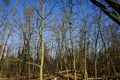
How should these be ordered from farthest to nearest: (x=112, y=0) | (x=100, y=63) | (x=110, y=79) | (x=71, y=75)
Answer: (x=100, y=63) → (x=71, y=75) → (x=110, y=79) → (x=112, y=0)

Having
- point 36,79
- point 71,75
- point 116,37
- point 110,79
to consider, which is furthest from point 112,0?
point 116,37

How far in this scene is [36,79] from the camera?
35.2 metres

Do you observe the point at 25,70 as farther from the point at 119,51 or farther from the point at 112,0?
the point at 112,0

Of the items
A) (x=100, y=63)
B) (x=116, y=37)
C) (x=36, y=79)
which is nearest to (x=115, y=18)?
(x=36, y=79)

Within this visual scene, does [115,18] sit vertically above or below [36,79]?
above

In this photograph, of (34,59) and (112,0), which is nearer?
(112,0)

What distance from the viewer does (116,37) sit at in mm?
44188

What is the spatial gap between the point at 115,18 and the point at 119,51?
127ft

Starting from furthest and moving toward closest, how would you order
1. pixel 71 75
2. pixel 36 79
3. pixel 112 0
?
1. pixel 36 79
2. pixel 71 75
3. pixel 112 0

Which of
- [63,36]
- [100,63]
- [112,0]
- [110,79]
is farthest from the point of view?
[100,63]

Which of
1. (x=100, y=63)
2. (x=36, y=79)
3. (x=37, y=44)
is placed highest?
(x=37, y=44)

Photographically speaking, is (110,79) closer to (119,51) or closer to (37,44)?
(119,51)

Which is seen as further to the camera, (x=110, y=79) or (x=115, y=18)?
(x=110, y=79)

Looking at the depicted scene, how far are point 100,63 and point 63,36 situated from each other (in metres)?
9.17
